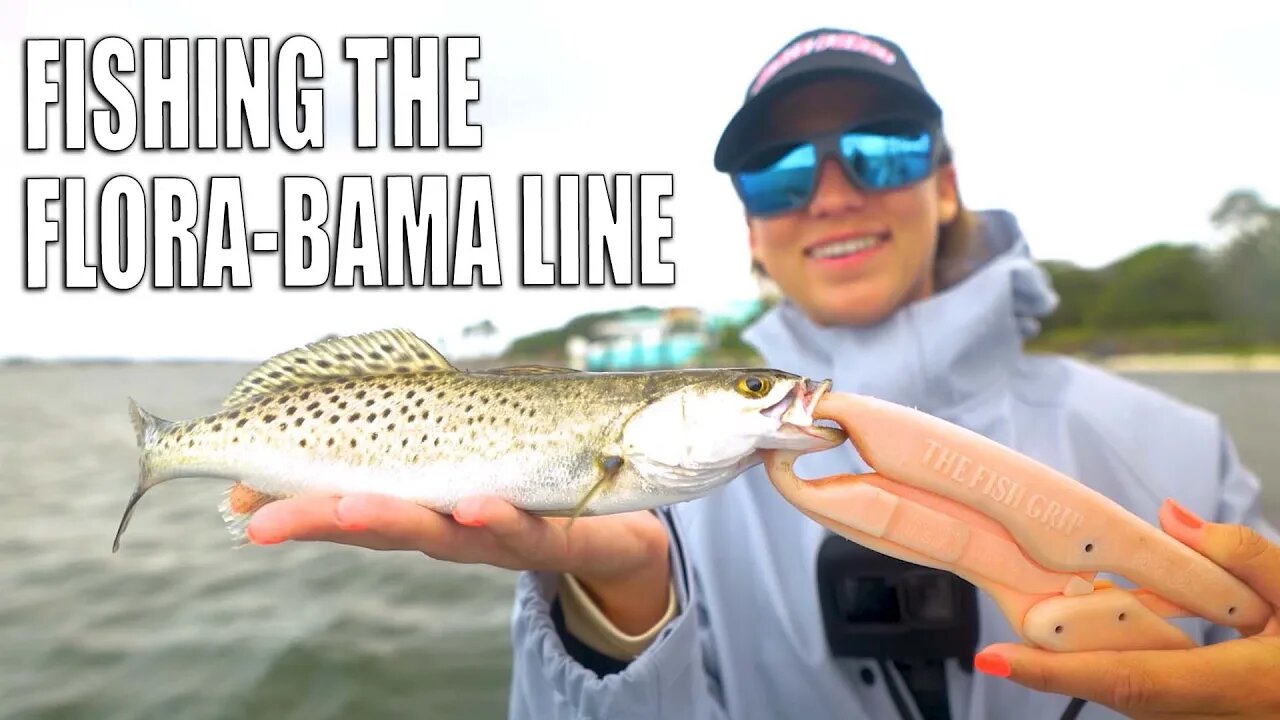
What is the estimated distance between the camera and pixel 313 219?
14.7 feet

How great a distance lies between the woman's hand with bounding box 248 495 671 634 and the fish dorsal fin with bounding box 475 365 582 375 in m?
0.38

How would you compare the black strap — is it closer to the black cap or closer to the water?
the black cap

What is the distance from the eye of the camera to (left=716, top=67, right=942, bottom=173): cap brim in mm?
2559

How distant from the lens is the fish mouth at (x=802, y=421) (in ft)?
5.13

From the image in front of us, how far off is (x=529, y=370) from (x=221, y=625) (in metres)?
7.50

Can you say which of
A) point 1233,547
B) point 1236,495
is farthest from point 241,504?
point 1236,495

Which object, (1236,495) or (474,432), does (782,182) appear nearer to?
(474,432)

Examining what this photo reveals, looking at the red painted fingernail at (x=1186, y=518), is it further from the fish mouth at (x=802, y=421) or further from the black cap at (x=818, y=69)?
the black cap at (x=818, y=69)

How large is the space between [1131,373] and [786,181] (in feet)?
139

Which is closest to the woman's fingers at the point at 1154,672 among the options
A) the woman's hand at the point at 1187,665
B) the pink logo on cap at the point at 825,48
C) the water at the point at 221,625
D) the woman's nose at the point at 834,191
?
the woman's hand at the point at 1187,665

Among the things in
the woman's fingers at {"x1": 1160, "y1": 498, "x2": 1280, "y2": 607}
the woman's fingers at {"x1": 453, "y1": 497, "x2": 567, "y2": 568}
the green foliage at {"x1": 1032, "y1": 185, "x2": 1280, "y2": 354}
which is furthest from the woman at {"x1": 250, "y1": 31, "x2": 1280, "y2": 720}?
the green foliage at {"x1": 1032, "y1": 185, "x2": 1280, "y2": 354}

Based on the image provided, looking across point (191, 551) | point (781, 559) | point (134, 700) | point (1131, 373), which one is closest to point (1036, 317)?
point (781, 559)

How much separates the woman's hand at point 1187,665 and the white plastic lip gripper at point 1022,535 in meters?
0.03

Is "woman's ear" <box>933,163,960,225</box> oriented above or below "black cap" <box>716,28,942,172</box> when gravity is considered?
below
